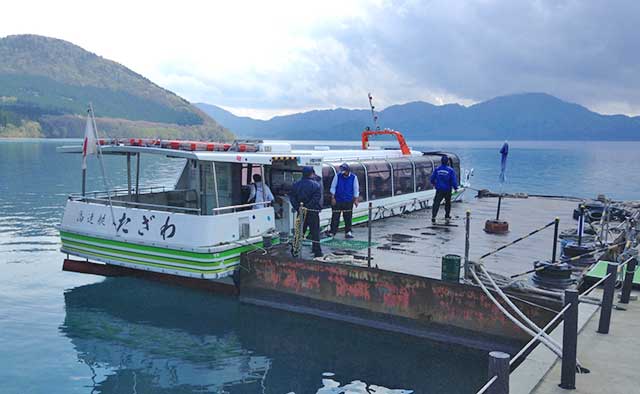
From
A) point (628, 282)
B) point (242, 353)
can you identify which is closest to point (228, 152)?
point (242, 353)

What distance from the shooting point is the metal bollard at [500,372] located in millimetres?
5207

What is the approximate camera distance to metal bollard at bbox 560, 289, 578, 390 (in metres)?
6.74

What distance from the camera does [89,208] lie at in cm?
1438

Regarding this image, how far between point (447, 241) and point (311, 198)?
16.0ft

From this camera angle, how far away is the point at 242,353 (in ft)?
38.7

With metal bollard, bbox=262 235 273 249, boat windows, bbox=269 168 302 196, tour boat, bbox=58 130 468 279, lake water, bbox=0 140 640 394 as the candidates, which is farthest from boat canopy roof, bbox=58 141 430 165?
lake water, bbox=0 140 640 394

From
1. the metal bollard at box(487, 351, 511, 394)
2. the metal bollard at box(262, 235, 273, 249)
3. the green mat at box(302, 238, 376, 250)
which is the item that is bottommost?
the green mat at box(302, 238, 376, 250)

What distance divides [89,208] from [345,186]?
7249 mm

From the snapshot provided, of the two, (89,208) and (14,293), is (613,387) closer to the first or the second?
(89,208)

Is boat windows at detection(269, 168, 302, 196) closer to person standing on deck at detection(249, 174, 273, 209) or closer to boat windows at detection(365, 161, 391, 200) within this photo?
person standing on deck at detection(249, 174, 273, 209)

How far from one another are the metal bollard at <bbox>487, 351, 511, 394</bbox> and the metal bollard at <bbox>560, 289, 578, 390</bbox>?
6.56 ft

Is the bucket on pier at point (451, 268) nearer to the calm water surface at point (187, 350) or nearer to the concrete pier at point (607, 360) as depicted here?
the calm water surface at point (187, 350)

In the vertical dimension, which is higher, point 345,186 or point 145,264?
point 345,186

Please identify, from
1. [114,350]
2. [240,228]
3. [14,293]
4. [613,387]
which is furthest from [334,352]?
[14,293]
